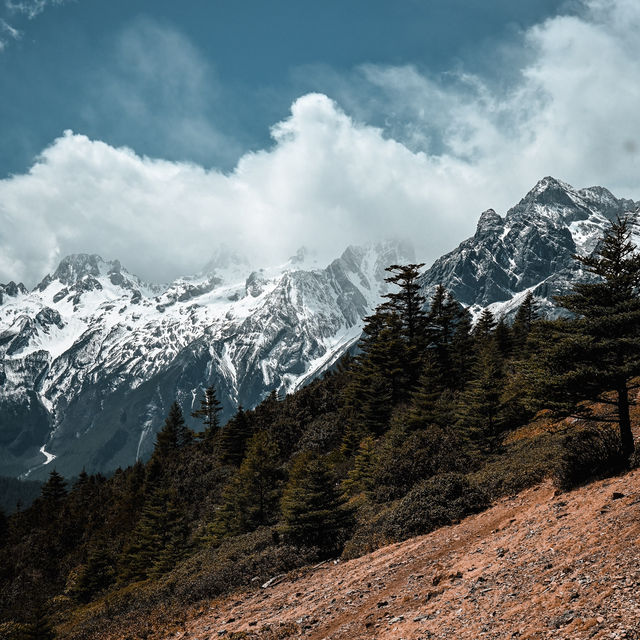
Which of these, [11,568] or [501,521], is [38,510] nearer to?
[11,568]

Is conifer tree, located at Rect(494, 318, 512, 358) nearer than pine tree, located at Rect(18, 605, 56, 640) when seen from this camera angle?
No

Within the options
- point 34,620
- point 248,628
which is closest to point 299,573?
point 248,628

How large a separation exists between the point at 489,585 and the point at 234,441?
44.9 m

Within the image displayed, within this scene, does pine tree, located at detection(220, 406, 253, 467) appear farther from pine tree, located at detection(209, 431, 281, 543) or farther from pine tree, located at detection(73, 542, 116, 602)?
pine tree, located at detection(209, 431, 281, 543)

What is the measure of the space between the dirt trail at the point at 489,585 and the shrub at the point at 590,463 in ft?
2.49

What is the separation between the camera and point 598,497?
42.4 feet

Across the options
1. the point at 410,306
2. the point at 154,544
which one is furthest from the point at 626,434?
the point at 154,544

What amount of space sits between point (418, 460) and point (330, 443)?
2102 cm

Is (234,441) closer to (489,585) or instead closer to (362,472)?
(362,472)

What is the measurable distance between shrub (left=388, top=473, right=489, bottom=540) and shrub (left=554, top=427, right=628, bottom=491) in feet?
10.6

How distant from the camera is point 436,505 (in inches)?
707

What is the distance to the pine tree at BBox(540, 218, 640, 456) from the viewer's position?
611 inches

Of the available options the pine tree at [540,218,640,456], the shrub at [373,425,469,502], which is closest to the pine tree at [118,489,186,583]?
the shrub at [373,425,469,502]

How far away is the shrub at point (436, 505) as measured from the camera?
56.4 feet
